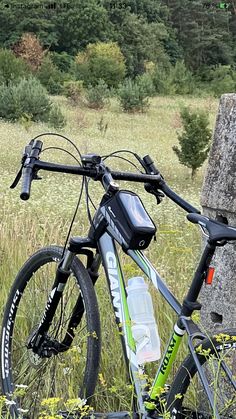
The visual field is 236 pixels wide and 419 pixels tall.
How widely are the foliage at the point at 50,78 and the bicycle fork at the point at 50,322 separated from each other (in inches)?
1844

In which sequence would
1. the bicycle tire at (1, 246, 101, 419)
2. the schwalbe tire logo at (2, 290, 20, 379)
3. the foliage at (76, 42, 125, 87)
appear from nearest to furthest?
the bicycle tire at (1, 246, 101, 419)
the schwalbe tire logo at (2, 290, 20, 379)
the foliage at (76, 42, 125, 87)

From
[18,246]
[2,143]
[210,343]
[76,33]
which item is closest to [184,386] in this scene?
[210,343]

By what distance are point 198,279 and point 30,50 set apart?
59635 mm

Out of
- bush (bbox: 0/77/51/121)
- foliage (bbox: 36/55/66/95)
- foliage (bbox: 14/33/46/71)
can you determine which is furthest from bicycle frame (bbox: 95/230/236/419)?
foliage (bbox: 14/33/46/71)

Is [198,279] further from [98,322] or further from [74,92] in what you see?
[74,92]

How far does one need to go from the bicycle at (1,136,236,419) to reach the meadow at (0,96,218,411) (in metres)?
0.14

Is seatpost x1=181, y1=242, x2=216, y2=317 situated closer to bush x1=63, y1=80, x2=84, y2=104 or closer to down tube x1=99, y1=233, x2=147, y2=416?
down tube x1=99, y1=233, x2=147, y2=416

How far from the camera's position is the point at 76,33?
7100cm

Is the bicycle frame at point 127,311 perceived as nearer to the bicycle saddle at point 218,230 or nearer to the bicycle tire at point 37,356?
the bicycle saddle at point 218,230

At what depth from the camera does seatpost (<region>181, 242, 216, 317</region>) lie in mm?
2164

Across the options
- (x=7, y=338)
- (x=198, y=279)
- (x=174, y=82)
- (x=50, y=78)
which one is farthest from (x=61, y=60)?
(x=198, y=279)

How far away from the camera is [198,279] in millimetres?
2186

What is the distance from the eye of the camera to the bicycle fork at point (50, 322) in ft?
9.02

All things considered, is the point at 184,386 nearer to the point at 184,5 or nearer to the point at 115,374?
the point at 115,374
